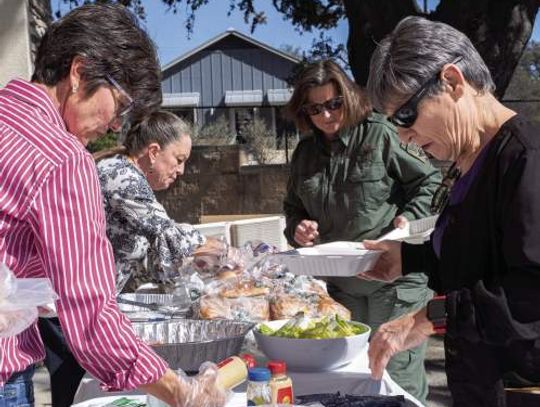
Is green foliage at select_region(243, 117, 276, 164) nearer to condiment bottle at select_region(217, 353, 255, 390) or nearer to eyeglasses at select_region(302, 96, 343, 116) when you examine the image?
eyeglasses at select_region(302, 96, 343, 116)

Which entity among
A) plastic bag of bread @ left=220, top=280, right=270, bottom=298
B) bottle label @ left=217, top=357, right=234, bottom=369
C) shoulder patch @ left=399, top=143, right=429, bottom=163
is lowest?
bottle label @ left=217, top=357, right=234, bottom=369

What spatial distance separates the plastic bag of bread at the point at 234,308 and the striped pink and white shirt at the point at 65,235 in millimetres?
854

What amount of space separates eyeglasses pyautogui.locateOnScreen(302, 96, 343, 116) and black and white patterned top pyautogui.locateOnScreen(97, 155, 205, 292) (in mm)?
811

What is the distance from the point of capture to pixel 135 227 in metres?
2.83

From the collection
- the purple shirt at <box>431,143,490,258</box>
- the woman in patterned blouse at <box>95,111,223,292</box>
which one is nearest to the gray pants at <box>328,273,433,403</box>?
the woman in patterned blouse at <box>95,111,223,292</box>

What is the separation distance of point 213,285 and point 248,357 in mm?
715

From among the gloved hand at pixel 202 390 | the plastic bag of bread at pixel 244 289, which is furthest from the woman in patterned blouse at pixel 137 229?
the gloved hand at pixel 202 390

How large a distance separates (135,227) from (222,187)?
8.42 m

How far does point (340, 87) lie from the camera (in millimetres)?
3184

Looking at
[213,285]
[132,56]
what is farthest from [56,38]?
[213,285]

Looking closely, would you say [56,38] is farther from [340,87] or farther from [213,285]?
[340,87]

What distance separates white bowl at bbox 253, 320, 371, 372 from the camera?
1.91 meters

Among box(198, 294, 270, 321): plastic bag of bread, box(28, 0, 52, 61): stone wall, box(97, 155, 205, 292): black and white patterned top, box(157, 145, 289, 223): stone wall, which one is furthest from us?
box(157, 145, 289, 223): stone wall

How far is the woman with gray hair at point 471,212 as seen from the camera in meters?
1.44
